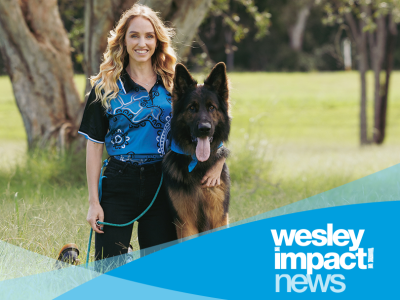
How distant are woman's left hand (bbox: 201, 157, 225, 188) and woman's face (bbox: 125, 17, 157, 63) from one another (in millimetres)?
1080

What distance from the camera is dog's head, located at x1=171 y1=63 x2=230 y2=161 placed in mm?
3400

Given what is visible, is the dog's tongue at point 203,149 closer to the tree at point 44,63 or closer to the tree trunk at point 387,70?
the tree at point 44,63

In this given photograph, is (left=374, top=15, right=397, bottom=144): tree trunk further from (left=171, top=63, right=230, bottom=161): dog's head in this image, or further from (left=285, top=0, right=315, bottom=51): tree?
(left=285, top=0, right=315, bottom=51): tree

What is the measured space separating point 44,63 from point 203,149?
5.32 m

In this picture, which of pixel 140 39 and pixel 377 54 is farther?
pixel 377 54

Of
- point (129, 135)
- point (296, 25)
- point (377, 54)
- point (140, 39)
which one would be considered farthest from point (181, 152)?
point (296, 25)

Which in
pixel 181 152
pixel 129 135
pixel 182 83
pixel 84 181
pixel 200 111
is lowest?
pixel 84 181

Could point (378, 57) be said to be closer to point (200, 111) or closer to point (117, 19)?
point (117, 19)

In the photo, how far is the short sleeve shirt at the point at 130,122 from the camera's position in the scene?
3578mm

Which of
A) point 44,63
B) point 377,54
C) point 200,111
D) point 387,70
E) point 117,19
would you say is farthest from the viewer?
point 387,70

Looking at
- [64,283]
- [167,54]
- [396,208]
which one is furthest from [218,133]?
[396,208]

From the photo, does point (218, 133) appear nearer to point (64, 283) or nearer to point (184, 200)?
point (184, 200)

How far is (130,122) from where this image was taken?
3570mm

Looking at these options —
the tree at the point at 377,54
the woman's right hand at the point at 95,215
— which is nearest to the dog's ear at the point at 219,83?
the woman's right hand at the point at 95,215
